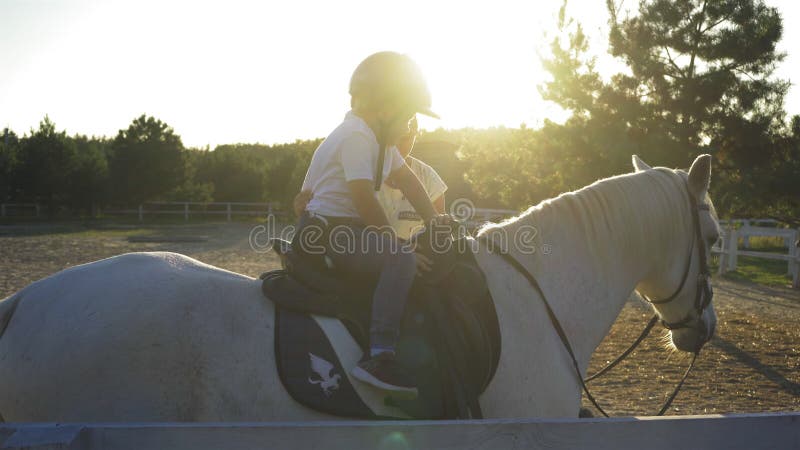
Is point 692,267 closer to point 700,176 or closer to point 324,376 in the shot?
point 700,176

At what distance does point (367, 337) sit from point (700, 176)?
6.84 ft

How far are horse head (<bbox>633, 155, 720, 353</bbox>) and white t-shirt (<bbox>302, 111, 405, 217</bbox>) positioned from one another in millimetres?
1727

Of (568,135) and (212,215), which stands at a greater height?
(568,135)

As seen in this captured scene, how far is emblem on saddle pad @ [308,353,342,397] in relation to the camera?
217cm

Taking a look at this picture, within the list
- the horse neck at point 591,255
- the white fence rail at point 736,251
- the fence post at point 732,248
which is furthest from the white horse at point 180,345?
the fence post at point 732,248

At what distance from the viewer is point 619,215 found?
304 centimetres

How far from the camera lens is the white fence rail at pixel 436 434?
152 cm

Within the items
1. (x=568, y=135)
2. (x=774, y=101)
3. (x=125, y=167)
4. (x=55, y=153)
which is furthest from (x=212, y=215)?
(x=774, y=101)

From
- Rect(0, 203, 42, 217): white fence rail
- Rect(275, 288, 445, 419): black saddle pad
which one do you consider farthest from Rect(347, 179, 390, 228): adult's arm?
Rect(0, 203, 42, 217): white fence rail

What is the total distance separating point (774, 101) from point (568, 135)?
4470 millimetres

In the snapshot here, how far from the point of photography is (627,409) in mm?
5211

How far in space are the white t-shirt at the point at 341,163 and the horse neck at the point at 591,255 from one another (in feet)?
2.75

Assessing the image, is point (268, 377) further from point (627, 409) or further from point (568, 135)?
point (568, 135)

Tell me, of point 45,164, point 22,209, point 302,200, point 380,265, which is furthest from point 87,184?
point 380,265
